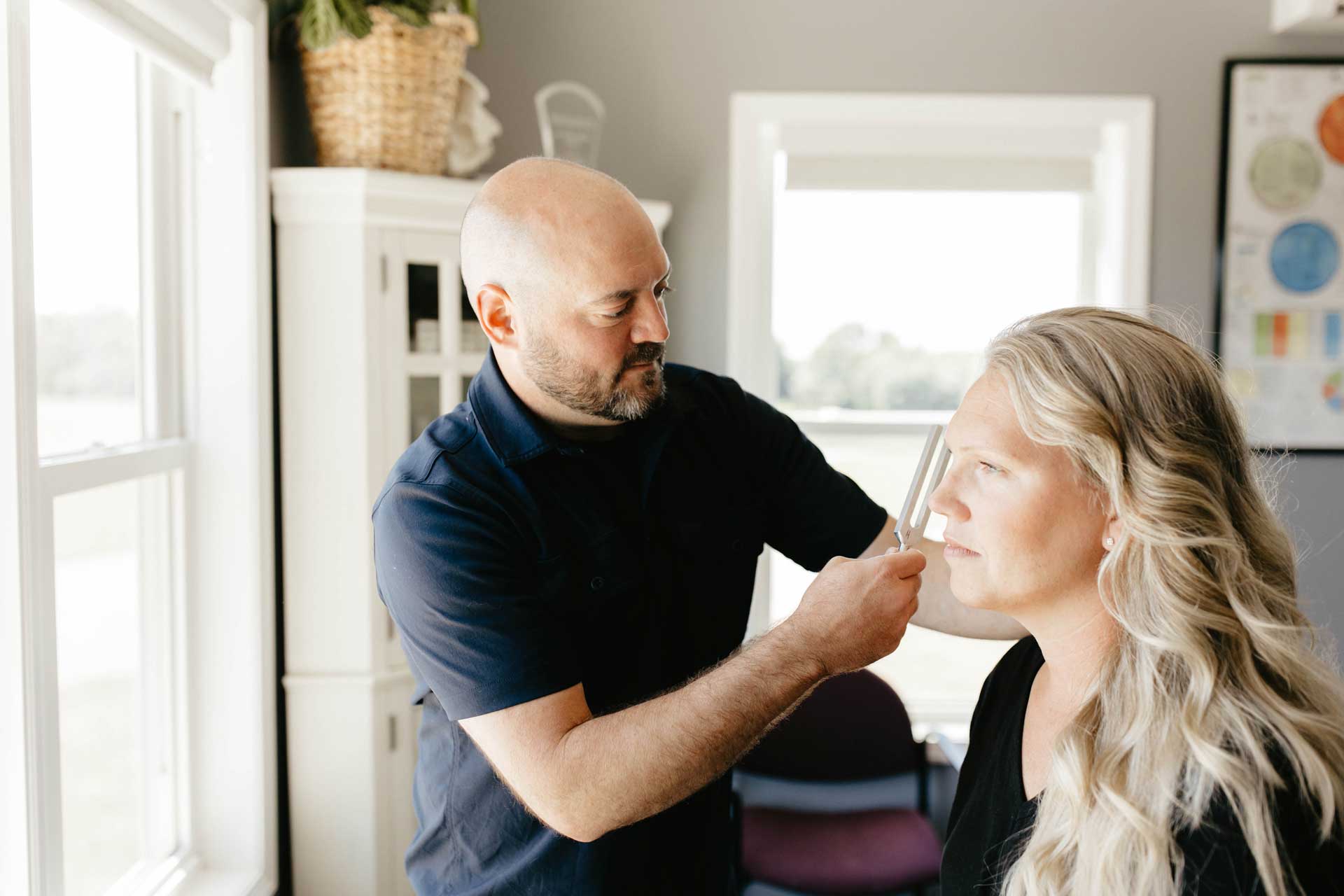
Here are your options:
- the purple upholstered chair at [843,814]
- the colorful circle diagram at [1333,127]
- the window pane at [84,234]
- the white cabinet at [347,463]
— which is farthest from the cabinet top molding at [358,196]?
the colorful circle diagram at [1333,127]

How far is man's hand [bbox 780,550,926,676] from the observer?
4.11 feet

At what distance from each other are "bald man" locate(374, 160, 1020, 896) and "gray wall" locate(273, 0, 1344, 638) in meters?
1.37

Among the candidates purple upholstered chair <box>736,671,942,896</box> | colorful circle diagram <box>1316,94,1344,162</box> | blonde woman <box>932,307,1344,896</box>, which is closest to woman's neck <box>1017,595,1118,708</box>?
blonde woman <box>932,307,1344,896</box>

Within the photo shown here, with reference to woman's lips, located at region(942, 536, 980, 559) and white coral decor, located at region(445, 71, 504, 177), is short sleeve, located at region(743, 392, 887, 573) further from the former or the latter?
white coral decor, located at region(445, 71, 504, 177)

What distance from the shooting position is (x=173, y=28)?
72.2 inches

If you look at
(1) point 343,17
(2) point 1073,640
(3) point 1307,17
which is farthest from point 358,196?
(3) point 1307,17

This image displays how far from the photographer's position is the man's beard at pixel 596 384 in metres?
1.47

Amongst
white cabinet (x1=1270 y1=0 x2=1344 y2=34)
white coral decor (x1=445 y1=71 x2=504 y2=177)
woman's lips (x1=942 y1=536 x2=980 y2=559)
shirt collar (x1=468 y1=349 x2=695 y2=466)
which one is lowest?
woman's lips (x1=942 y1=536 x2=980 y2=559)

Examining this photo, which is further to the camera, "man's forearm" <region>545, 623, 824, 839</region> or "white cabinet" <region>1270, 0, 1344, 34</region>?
"white cabinet" <region>1270, 0, 1344, 34</region>

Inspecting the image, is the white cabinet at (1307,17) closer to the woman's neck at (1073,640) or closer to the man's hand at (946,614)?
the man's hand at (946,614)

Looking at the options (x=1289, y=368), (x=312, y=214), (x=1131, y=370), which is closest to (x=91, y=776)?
(x=312, y=214)

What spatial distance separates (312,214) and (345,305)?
192 millimetres

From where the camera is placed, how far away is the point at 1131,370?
111cm

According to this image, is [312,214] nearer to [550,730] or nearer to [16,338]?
[16,338]
